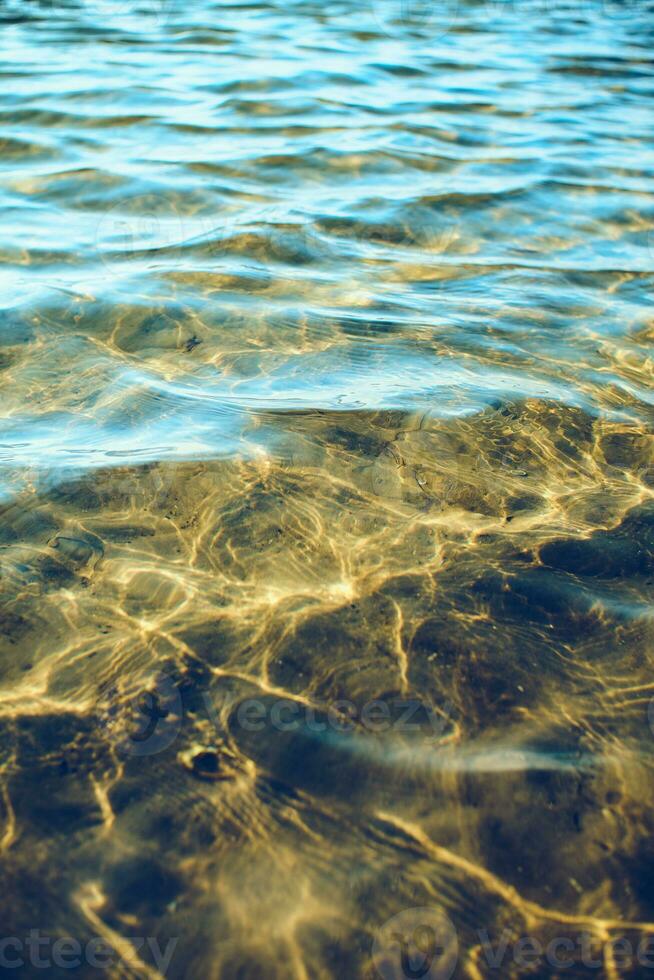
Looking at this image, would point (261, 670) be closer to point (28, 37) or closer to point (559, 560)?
point (559, 560)

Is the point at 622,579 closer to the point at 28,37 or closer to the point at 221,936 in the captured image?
the point at 221,936

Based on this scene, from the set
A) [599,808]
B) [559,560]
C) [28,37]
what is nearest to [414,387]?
[559,560]

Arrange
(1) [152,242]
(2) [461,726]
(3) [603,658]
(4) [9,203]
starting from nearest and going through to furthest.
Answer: (2) [461,726] < (3) [603,658] < (1) [152,242] < (4) [9,203]

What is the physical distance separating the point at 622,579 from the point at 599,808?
1014mm

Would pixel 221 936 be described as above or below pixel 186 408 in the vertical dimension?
below

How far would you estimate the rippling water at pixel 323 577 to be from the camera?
6.66 feet

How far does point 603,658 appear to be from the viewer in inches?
106

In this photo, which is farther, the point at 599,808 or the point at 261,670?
the point at 261,670

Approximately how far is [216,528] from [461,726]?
1229 mm

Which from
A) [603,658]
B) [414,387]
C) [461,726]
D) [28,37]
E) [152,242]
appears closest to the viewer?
[461,726]

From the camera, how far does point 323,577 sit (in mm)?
2980

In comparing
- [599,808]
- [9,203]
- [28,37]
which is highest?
[28,37]

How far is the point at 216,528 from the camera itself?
3.18 m

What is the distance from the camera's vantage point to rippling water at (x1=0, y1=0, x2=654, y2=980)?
80.0 inches
